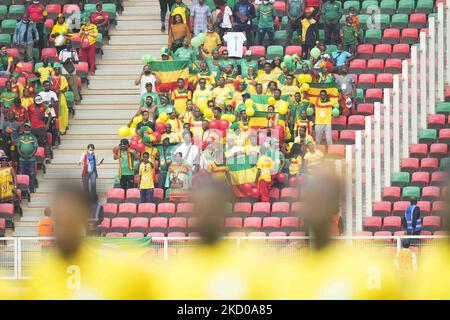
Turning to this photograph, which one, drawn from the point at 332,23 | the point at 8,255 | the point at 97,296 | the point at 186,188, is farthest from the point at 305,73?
the point at 97,296

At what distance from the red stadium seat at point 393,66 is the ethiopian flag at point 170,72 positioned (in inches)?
141

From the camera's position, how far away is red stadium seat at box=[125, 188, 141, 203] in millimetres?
30625

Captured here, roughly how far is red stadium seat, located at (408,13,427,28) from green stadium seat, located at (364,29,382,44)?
633mm

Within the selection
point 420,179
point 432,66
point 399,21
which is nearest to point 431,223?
point 420,179

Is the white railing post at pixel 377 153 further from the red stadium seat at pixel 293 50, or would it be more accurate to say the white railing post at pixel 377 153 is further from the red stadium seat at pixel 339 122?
the red stadium seat at pixel 293 50

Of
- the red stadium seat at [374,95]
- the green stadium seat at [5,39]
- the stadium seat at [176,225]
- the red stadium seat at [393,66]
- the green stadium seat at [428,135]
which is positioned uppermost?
the green stadium seat at [5,39]

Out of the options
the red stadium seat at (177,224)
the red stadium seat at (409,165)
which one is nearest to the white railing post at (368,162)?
the red stadium seat at (409,165)

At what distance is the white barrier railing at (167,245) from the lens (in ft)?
83.8

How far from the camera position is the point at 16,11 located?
36250mm

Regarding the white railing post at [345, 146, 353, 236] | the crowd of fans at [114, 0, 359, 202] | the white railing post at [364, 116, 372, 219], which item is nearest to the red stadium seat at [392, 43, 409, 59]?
the crowd of fans at [114, 0, 359, 202]

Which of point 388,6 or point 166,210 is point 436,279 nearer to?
point 166,210

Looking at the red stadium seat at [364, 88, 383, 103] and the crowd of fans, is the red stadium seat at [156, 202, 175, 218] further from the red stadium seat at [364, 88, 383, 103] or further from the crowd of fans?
the red stadium seat at [364, 88, 383, 103]

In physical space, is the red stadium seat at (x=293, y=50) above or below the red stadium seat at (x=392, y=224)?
above

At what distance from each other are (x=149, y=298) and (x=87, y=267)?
945mm
